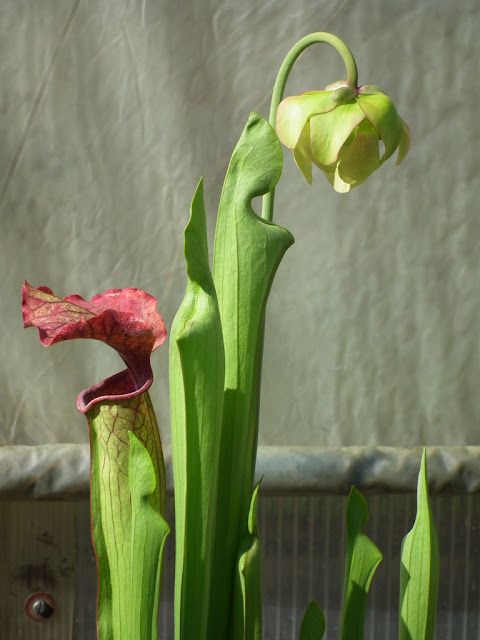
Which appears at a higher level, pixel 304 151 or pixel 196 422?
pixel 304 151

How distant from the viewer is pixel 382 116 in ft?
1.51

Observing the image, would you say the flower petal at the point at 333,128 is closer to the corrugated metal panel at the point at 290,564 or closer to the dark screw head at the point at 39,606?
the corrugated metal panel at the point at 290,564

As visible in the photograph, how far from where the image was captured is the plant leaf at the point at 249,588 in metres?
0.43

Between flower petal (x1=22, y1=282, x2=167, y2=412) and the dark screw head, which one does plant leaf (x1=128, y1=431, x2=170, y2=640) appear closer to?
flower petal (x1=22, y1=282, x2=167, y2=412)

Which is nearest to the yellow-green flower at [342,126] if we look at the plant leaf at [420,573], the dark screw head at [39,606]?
the plant leaf at [420,573]

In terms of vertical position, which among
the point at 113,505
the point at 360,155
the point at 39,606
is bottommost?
the point at 39,606

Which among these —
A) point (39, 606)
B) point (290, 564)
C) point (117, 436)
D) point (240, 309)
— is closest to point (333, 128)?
point (240, 309)

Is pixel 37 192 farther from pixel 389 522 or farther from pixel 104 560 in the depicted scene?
pixel 389 522

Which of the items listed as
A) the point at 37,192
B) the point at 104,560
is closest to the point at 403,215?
the point at 37,192

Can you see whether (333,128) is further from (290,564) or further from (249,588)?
(290,564)

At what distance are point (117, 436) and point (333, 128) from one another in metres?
0.26

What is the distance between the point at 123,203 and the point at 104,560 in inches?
19.8

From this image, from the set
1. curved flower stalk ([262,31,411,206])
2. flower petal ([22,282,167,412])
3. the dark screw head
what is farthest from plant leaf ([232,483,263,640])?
the dark screw head

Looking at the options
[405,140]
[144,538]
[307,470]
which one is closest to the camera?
[144,538]
